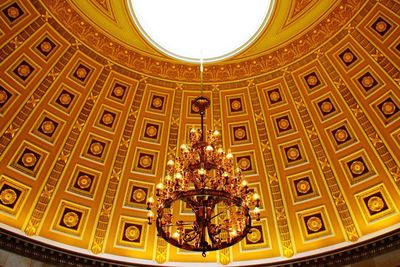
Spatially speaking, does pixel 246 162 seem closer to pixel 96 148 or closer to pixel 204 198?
pixel 96 148

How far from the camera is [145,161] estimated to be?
47.7 feet

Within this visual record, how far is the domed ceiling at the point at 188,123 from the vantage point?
12.2 metres

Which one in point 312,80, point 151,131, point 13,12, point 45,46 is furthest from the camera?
point 151,131

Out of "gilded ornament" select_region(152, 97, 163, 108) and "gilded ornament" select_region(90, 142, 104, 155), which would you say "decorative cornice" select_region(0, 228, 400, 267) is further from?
"gilded ornament" select_region(152, 97, 163, 108)

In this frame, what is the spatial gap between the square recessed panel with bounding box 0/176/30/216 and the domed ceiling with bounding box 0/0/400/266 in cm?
3

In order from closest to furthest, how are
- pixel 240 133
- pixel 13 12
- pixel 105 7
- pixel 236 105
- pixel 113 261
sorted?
pixel 13 12 → pixel 105 7 → pixel 113 261 → pixel 236 105 → pixel 240 133

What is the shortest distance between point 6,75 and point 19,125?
4.91 ft

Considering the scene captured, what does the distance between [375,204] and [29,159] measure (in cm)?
1048

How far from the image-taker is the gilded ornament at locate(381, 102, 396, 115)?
1257 centimetres

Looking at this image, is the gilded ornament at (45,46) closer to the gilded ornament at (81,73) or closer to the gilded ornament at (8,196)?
the gilded ornament at (81,73)

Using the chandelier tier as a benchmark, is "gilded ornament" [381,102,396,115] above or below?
above

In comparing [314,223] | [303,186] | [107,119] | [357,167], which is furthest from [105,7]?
[314,223]

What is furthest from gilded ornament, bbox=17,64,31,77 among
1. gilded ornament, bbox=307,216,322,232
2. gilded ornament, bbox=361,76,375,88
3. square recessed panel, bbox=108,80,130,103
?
gilded ornament, bbox=361,76,375,88

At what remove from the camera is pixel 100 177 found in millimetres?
14000
